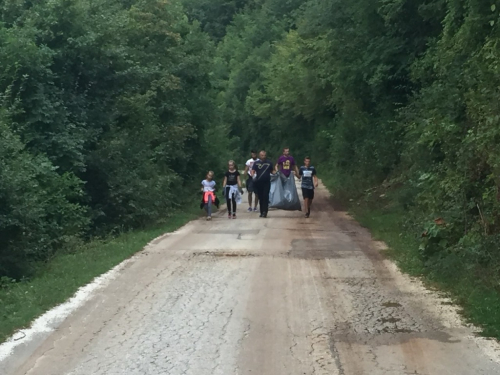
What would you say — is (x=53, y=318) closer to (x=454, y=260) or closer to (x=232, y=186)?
(x=454, y=260)

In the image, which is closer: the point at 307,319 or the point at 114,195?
the point at 307,319

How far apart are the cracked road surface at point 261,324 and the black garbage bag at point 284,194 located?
778 cm

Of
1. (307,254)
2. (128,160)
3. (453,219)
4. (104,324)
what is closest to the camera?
(104,324)

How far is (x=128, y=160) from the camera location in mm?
19703

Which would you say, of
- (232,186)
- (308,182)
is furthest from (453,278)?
(232,186)

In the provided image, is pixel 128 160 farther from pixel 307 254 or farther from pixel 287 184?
pixel 307 254

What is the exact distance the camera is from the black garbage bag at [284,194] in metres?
20.7

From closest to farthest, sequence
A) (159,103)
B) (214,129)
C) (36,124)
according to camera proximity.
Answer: (36,124), (159,103), (214,129)

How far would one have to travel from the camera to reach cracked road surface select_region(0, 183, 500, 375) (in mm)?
6566

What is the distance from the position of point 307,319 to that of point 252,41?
67124 mm

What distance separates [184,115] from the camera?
30.6m

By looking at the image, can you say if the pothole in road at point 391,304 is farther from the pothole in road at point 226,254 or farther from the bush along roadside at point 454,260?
the pothole in road at point 226,254

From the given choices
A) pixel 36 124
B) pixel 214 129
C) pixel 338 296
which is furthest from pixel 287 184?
pixel 214 129

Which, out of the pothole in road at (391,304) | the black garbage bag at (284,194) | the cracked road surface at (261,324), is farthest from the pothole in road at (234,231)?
the pothole in road at (391,304)
